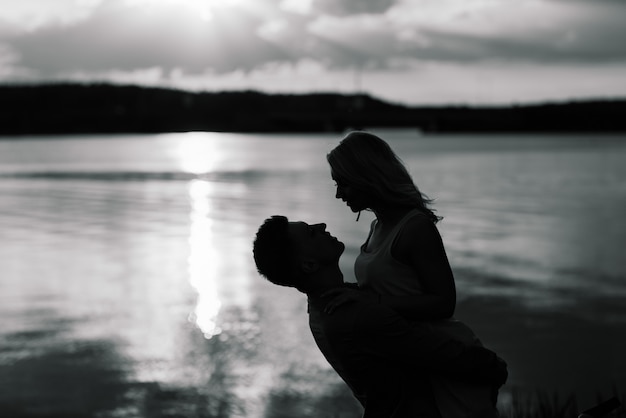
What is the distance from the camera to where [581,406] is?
28.5 feet

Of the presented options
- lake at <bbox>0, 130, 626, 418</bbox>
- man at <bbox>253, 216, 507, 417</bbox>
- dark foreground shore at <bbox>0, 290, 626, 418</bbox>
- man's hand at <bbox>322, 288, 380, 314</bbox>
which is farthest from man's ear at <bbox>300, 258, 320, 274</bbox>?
lake at <bbox>0, 130, 626, 418</bbox>

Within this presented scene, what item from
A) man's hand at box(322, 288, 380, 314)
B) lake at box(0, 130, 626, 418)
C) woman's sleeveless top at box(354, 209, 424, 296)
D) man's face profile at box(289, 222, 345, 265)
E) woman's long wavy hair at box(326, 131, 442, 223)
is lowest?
lake at box(0, 130, 626, 418)

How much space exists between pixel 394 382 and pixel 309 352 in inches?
292

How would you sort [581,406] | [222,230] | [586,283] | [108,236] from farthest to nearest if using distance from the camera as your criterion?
[222,230] → [108,236] → [586,283] → [581,406]

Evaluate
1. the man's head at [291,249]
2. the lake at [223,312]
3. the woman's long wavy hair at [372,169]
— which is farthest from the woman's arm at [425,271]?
the lake at [223,312]

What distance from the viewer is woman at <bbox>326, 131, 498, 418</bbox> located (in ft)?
10.6

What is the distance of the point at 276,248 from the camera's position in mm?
3211

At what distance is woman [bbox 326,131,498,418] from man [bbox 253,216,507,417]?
0.07m

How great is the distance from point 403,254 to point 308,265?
1.27ft

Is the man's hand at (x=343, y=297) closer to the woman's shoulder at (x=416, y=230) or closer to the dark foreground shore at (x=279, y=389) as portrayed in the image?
the woman's shoulder at (x=416, y=230)

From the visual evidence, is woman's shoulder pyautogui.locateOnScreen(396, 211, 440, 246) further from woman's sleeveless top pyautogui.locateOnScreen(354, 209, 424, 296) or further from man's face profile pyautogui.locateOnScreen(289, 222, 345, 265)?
man's face profile pyautogui.locateOnScreen(289, 222, 345, 265)

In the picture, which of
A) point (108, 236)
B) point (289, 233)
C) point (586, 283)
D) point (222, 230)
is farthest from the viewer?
point (222, 230)

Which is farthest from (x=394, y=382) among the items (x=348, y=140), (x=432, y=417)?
(x=348, y=140)

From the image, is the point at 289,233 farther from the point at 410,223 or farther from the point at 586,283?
the point at 586,283
